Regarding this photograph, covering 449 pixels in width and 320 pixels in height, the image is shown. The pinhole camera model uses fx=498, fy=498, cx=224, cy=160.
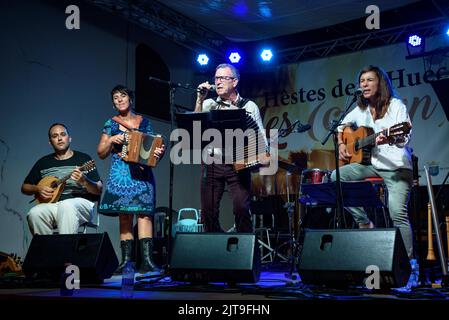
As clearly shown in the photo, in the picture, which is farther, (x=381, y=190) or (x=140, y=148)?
(x=381, y=190)

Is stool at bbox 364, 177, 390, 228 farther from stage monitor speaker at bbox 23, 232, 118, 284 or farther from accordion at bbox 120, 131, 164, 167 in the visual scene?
stage monitor speaker at bbox 23, 232, 118, 284

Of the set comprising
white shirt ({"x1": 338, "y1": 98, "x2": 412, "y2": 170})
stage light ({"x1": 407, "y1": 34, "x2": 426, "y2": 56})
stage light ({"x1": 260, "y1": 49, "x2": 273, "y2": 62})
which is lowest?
white shirt ({"x1": 338, "y1": 98, "x2": 412, "y2": 170})

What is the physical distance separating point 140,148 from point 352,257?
96.6 inches

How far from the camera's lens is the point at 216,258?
10.9ft

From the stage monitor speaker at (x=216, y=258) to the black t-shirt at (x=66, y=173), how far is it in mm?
2076

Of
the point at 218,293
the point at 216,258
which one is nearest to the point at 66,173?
the point at 216,258

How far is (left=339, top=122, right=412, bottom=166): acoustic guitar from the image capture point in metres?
4.39

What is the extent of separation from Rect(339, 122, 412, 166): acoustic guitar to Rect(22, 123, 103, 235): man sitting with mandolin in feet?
8.54

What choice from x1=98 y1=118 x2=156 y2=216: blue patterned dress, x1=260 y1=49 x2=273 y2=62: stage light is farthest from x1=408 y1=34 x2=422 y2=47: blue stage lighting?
x1=98 y1=118 x2=156 y2=216: blue patterned dress

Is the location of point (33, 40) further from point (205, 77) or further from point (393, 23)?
point (393, 23)

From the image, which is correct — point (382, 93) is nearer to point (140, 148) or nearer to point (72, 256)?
point (140, 148)

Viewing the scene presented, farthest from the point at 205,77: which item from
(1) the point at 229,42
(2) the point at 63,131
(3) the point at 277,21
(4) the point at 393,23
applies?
(2) the point at 63,131

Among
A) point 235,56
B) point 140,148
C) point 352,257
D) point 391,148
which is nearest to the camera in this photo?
point 352,257

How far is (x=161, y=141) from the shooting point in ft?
15.9
